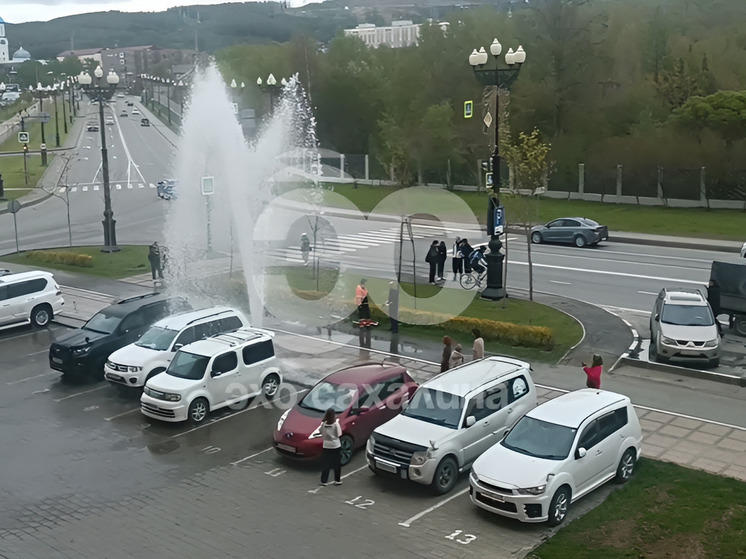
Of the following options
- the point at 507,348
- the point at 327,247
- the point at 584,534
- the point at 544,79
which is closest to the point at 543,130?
the point at 544,79

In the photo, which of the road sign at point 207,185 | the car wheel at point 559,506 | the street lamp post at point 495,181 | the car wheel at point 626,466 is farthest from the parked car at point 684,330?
the road sign at point 207,185

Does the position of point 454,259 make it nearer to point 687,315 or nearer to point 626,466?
point 687,315

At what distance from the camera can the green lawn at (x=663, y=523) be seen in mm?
Answer: 11094

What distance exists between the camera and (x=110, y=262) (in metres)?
33.2

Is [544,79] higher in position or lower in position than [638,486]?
higher

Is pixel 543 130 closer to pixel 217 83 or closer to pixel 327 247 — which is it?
pixel 327 247

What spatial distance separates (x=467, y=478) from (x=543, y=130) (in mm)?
49150

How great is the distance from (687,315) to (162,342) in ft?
40.8

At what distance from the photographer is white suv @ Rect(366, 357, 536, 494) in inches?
520

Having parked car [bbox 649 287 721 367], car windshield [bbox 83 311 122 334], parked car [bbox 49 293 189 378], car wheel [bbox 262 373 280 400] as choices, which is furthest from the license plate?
car windshield [bbox 83 311 122 334]

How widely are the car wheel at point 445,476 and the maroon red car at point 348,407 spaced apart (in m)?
2.01

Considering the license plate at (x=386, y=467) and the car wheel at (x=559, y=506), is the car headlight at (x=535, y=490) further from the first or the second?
the license plate at (x=386, y=467)

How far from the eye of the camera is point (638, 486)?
13.2 metres

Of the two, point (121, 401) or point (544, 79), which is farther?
point (544, 79)
